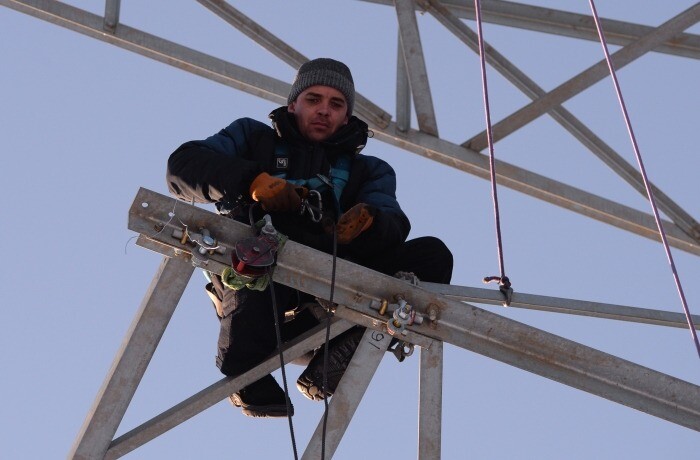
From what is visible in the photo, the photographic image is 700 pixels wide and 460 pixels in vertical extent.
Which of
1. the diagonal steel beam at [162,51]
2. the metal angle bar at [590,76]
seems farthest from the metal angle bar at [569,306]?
the diagonal steel beam at [162,51]

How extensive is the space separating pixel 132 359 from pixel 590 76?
12.1 feet

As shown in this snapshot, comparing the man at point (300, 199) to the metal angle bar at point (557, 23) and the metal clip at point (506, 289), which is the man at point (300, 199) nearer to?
the metal clip at point (506, 289)

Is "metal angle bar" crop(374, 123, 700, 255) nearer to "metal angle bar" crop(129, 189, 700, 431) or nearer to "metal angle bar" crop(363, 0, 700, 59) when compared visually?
"metal angle bar" crop(363, 0, 700, 59)

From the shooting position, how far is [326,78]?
22.4ft

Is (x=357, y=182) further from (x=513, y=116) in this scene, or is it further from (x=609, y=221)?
(x=609, y=221)

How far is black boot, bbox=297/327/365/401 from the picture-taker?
19.8 feet

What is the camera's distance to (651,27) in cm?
931

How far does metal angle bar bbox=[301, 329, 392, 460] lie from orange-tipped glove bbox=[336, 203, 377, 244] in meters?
0.42

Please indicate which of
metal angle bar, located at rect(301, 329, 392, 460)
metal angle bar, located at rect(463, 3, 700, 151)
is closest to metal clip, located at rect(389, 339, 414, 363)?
metal angle bar, located at rect(301, 329, 392, 460)

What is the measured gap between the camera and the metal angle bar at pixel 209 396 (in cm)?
558

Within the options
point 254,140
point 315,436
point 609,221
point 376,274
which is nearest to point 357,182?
point 254,140

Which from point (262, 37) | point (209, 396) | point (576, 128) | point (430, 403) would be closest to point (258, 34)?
point (262, 37)

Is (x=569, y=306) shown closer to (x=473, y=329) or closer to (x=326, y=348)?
(x=473, y=329)

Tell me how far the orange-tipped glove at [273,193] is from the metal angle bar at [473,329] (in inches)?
8.3
